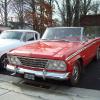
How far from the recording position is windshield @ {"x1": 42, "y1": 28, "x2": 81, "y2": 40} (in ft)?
25.0

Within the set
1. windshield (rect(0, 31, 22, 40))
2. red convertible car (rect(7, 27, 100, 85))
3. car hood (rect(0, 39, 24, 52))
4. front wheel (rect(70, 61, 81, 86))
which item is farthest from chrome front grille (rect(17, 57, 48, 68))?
windshield (rect(0, 31, 22, 40))

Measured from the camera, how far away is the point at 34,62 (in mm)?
5918

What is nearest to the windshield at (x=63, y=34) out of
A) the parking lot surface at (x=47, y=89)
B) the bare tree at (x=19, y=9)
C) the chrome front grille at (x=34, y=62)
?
the parking lot surface at (x=47, y=89)

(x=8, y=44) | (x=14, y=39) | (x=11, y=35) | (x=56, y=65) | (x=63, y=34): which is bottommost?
(x=56, y=65)

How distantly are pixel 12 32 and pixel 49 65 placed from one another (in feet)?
15.2

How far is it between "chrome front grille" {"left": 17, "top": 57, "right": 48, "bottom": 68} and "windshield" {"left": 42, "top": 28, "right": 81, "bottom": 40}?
2037 mm

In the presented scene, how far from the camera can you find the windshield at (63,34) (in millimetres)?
7621

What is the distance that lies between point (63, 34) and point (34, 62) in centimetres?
228

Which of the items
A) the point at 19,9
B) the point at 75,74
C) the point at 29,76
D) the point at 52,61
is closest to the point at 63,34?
the point at 75,74

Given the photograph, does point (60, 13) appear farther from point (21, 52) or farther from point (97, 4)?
point (21, 52)

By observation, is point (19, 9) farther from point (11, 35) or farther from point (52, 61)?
point (52, 61)

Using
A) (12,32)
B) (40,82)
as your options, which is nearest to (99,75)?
(40,82)

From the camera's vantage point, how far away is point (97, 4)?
35.3 m

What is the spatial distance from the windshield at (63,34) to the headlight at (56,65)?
2.12m
